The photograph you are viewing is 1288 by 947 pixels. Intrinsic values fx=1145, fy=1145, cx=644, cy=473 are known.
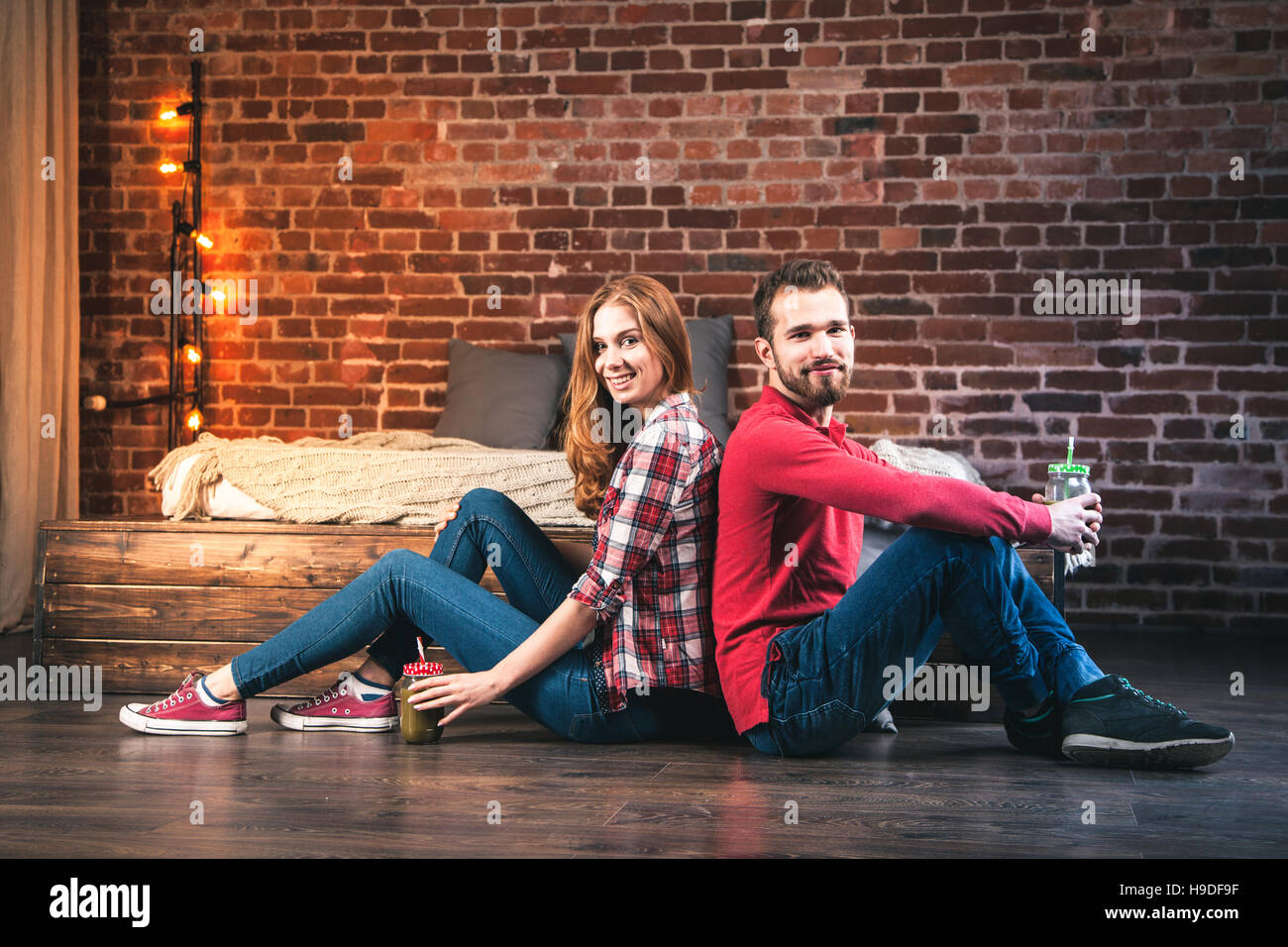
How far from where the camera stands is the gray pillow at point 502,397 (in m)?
3.95

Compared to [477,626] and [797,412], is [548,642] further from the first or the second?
[797,412]

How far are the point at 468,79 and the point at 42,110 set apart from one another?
5.04ft

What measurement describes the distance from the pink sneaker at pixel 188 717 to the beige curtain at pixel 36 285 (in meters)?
1.97

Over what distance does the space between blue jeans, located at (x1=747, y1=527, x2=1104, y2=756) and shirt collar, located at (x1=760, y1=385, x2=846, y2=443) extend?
24cm

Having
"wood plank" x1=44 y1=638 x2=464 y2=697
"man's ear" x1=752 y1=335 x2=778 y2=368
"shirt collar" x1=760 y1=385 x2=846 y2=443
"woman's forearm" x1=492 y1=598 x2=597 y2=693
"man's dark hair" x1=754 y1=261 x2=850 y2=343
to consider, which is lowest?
"wood plank" x1=44 y1=638 x2=464 y2=697

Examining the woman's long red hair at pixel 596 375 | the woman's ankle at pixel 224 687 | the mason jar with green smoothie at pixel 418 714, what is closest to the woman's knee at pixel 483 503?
the woman's long red hair at pixel 596 375

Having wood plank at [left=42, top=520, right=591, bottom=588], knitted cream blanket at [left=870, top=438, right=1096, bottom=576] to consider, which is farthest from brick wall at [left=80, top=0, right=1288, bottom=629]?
wood plank at [left=42, top=520, right=591, bottom=588]

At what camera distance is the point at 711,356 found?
166 inches

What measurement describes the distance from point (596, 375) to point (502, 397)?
2.02 meters

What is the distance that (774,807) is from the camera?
5.54ft

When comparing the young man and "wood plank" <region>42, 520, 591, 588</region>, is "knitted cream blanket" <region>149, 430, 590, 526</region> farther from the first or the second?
the young man

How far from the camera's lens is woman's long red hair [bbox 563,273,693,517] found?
2000mm

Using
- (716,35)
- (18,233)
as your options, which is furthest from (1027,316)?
(18,233)

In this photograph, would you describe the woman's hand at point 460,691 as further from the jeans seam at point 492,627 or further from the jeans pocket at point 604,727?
the jeans pocket at point 604,727
